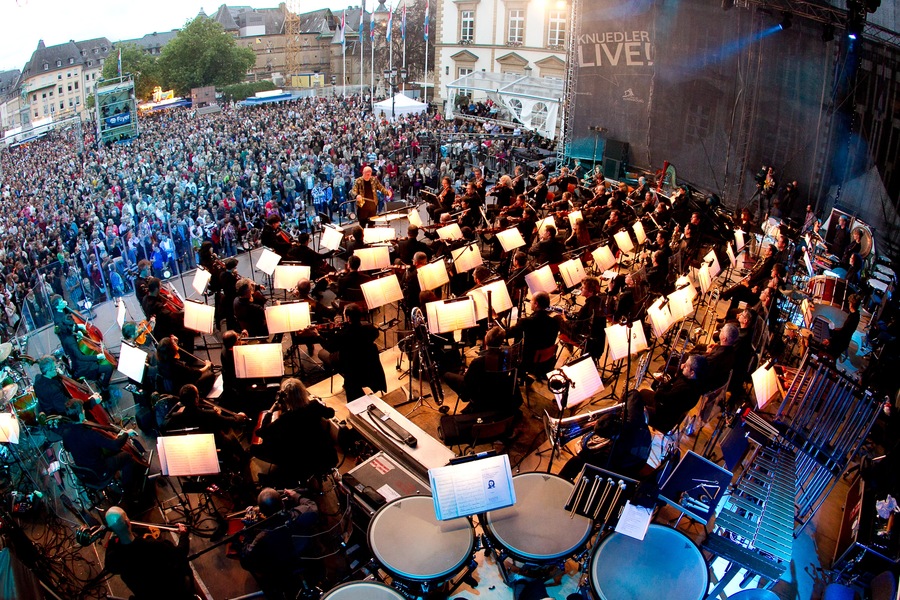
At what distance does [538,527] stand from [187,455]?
298 centimetres

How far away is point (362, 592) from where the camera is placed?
11.9 ft

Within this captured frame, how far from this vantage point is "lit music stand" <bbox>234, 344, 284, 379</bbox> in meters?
6.08

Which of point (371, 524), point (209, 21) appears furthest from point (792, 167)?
point (209, 21)

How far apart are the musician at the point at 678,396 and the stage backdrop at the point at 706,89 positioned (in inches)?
369

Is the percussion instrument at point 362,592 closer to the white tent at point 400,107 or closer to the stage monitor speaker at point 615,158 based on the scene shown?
the stage monitor speaker at point 615,158

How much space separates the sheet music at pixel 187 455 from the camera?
464 centimetres

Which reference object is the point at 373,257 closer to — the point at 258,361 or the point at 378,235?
the point at 378,235

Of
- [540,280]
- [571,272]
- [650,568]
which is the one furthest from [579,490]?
[571,272]

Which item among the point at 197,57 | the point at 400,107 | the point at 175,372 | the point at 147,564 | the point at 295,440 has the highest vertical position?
the point at 197,57

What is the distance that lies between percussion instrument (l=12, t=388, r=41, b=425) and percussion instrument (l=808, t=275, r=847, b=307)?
443 inches

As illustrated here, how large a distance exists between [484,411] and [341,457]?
1.80 m

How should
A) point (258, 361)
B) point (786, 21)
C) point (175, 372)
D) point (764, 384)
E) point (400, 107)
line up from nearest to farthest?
point (764, 384)
point (258, 361)
point (175, 372)
point (786, 21)
point (400, 107)

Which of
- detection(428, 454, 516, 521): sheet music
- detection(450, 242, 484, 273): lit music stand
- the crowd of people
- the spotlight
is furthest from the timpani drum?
the spotlight

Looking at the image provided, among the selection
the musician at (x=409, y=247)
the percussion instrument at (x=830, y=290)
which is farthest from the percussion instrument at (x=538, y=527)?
the percussion instrument at (x=830, y=290)
